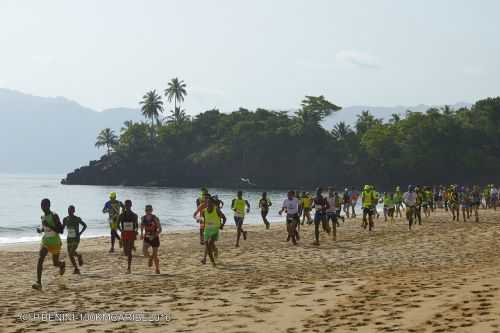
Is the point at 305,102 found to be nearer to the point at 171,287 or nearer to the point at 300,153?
the point at 300,153

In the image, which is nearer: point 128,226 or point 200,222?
Answer: point 128,226

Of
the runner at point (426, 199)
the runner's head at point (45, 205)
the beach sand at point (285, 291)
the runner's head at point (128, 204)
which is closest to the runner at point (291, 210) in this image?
the beach sand at point (285, 291)

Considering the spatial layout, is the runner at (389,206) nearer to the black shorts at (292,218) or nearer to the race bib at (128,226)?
the black shorts at (292,218)

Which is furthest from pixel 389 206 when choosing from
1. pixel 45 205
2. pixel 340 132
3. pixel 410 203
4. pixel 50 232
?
pixel 340 132

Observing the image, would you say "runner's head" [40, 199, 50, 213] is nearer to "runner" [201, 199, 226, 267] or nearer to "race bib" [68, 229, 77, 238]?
"race bib" [68, 229, 77, 238]

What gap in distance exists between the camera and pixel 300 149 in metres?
125

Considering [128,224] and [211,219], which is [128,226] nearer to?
[128,224]

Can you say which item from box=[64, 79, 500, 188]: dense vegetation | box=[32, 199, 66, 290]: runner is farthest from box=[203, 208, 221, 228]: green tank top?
box=[64, 79, 500, 188]: dense vegetation

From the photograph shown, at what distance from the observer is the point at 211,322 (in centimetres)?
822

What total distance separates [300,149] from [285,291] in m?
115

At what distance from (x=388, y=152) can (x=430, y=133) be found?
7778 millimetres

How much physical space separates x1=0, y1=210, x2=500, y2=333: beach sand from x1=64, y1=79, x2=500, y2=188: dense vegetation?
322ft

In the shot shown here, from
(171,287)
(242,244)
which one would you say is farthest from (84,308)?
(242,244)

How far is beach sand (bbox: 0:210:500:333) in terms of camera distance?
7938mm
